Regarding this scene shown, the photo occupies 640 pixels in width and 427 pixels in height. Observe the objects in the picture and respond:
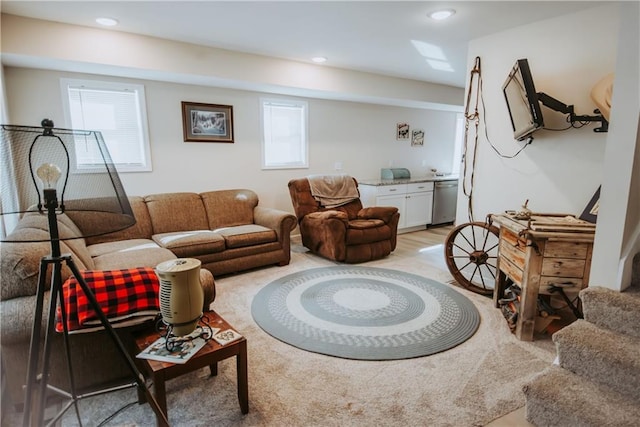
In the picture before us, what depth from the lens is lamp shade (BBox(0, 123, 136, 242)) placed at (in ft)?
3.55

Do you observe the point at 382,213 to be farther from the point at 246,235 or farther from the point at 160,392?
the point at 160,392

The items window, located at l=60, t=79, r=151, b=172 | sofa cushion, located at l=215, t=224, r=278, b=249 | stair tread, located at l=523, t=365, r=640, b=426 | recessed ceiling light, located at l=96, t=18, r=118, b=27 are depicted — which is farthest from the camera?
sofa cushion, located at l=215, t=224, r=278, b=249

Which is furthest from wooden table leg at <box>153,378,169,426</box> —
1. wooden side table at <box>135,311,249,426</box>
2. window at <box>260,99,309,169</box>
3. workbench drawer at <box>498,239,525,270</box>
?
window at <box>260,99,309,169</box>

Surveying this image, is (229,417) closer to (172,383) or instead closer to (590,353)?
(172,383)

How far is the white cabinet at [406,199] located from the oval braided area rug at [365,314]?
5.65ft

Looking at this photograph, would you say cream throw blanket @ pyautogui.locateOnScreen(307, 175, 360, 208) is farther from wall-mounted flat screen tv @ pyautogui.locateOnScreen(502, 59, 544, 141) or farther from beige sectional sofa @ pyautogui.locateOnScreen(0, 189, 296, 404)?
wall-mounted flat screen tv @ pyautogui.locateOnScreen(502, 59, 544, 141)

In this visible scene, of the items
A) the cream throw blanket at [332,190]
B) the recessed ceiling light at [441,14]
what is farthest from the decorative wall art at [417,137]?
the recessed ceiling light at [441,14]

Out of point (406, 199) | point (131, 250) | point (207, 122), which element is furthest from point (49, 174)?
point (406, 199)

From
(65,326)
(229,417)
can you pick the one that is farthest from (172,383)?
(65,326)

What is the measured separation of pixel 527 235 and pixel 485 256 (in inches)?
38.6

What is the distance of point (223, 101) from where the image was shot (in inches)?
170

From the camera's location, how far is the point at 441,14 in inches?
107

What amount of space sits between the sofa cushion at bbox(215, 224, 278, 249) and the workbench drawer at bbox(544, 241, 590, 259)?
2.57m

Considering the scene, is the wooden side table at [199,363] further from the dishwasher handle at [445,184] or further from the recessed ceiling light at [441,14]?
the dishwasher handle at [445,184]
